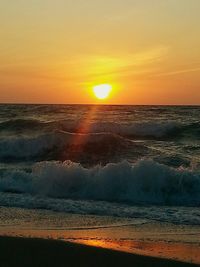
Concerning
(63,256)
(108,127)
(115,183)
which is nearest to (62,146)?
(115,183)

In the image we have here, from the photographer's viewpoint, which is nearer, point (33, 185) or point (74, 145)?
point (33, 185)

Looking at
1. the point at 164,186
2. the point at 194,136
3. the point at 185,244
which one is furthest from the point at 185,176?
the point at 194,136

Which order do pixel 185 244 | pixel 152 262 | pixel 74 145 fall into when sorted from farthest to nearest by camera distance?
pixel 74 145 → pixel 185 244 → pixel 152 262

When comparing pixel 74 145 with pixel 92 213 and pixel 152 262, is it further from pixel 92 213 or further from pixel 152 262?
pixel 152 262

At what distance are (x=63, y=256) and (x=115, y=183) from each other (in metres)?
5.90

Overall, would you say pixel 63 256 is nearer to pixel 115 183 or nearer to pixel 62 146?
pixel 115 183

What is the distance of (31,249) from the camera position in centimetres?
573

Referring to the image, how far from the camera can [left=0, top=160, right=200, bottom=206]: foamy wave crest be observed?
35.3 feet

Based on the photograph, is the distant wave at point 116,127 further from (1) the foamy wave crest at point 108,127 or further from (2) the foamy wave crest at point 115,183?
(2) the foamy wave crest at point 115,183

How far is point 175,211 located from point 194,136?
60.6ft

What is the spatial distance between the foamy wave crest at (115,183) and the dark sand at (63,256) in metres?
4.50

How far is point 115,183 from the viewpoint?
37.4 ft

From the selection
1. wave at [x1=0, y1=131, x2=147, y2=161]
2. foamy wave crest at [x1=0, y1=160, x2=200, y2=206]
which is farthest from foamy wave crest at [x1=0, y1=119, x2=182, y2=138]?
foamy wave crest at [x1=0, y1=160, x2=200, y2=206]

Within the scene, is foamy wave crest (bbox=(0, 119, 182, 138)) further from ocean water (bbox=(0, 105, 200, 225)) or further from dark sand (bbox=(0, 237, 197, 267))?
dark sand (bbox=(0, 237, 197, 267))
